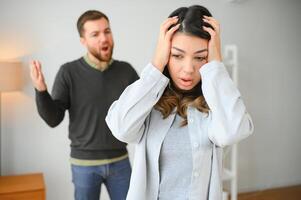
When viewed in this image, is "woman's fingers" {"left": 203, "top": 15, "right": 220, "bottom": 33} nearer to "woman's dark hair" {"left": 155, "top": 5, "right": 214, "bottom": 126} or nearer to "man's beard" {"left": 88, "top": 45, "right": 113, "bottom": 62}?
"woman's dark hair" {"left": 155, "top": 5, "right": 214, "bottom": 126}

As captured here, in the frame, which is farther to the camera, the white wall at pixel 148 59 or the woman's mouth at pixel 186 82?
the white wall at pixel 148 59

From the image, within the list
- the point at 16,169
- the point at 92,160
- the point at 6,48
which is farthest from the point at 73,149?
the point at 6,48

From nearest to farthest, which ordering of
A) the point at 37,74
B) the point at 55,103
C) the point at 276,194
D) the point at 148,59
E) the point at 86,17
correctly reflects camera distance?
the point at 37,74, the point at 55,103, the point at 86,17, the point at 148,59, the point at 276,194

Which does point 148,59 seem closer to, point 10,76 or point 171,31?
point 10,76

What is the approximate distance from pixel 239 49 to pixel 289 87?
1.74 feet

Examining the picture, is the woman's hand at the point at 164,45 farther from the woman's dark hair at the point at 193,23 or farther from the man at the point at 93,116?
the man at the point at 93,116

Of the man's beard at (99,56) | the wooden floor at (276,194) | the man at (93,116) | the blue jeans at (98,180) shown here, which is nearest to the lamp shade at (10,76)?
the man at (93,116)

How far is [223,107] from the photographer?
2.47 feet

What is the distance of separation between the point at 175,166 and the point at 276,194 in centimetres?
197

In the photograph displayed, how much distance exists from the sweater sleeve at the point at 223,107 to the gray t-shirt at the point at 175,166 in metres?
0.08

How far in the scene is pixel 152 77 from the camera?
0.78 m

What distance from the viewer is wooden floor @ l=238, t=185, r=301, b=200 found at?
2.42 meters

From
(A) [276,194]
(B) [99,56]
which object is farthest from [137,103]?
(A) [276,194]

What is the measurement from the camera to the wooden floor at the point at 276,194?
7.93 feet
